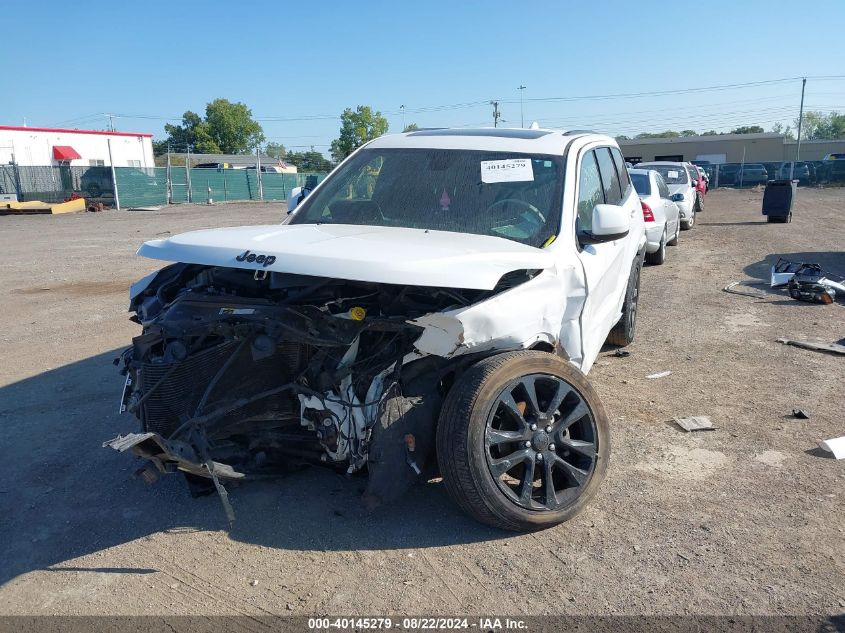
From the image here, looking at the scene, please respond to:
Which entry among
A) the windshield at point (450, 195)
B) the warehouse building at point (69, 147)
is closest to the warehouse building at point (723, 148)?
the warehouse building at point (69, 147)

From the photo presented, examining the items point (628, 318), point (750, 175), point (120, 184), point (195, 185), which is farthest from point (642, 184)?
point (750, 175)

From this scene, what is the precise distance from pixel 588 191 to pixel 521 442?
2.12 metres

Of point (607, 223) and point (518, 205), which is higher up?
point (518, 205)

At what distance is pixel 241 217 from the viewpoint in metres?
26.0

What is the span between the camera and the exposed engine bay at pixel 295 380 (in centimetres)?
328

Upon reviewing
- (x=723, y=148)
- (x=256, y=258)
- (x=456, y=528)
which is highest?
(x=723, y=148)

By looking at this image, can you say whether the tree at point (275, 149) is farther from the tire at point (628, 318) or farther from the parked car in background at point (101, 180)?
the tire at point (628, 318)

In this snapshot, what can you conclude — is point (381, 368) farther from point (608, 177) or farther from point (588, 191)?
point (608, 177)

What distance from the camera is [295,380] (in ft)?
11.4

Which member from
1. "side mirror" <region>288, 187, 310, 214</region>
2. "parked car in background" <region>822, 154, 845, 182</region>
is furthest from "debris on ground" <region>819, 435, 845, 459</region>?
"parked car in background" <region>822, 154, 845, 182</region>

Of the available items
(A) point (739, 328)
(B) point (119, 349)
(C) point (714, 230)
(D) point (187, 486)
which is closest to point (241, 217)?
(C) point (714, 230)

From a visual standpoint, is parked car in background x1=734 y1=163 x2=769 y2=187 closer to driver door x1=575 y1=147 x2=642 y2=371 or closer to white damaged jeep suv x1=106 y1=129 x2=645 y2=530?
driver door x1=575 y1=147 x2=642 y2=371

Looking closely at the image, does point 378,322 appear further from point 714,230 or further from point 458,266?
point 714,230

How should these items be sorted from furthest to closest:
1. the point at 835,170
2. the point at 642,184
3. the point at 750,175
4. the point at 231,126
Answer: the point at 231,126 → the point at 750,175 → the point at 835,170 → the point at 642,184
